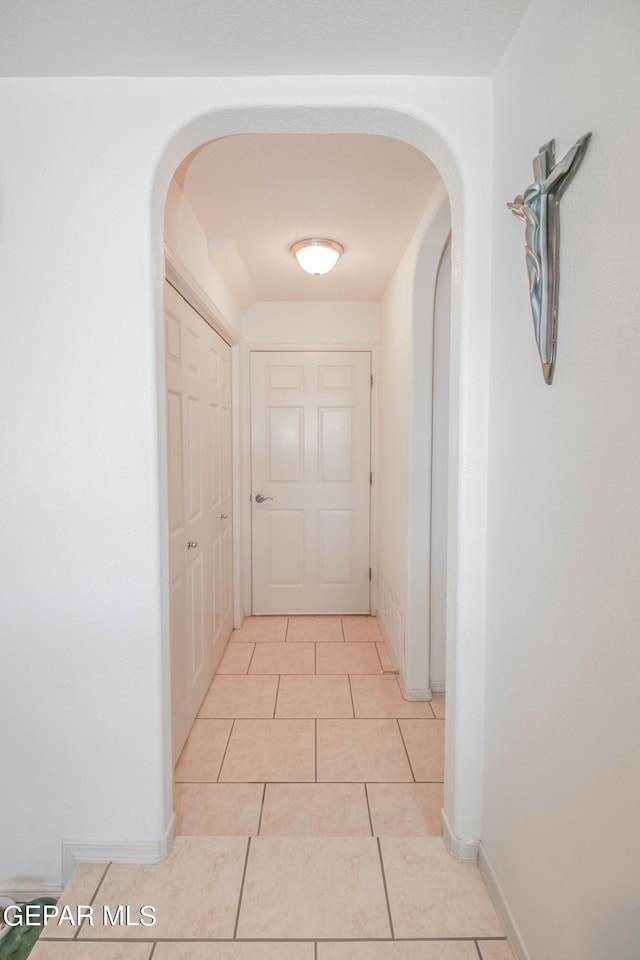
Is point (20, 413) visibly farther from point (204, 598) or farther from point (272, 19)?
point (204, 598)

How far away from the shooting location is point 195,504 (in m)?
2.54

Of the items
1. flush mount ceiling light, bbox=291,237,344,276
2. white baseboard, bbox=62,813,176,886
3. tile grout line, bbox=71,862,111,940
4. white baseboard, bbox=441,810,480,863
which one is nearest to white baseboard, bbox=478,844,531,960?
white baseboard, bbox=441,810,480,863

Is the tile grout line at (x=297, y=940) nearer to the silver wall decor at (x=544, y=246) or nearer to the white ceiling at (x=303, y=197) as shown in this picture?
the silver wall decor at (x=544, y=246)

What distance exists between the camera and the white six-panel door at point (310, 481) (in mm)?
3865

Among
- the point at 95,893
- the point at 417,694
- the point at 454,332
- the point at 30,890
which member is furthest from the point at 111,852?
the point at 454,332

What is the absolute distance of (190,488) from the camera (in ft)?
7.97

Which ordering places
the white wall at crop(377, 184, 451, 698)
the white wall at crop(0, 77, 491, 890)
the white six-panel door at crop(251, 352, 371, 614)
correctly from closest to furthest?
1. the white wall at crop(0, 77, 491, 890)
2. the white wall at crop(377, 184, 451, 698)
3. the white six-panel door at crop(251, 352, 371, 614)

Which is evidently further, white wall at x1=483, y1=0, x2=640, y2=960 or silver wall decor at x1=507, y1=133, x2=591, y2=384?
silver wall decor at x1=507, y1=133, x2=591, y2=384

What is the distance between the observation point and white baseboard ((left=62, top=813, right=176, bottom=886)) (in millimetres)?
1551

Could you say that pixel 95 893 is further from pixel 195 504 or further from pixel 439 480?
pixel 439 480

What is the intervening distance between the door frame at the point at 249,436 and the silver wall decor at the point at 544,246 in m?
2.71

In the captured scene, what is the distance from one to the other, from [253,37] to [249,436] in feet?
8.91

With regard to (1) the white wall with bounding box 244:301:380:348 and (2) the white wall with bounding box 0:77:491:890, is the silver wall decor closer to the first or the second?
(2) the white wall with bounding box 0:77:491:890

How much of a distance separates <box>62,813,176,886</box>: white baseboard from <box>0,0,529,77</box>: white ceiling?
2.19m
